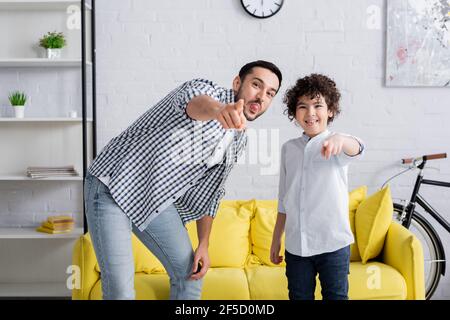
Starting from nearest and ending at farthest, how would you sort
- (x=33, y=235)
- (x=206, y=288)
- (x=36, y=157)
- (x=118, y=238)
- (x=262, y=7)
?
(x=118, y=238) → (x=206, y=288) → (x=33, y=235) → (x=262, y=7) → (x=36, y=157)

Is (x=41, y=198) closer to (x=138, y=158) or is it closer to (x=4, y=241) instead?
(x=4, y=241)

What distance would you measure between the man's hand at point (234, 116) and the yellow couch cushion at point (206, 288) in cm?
128

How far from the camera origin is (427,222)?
3.21m

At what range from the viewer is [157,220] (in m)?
1.80

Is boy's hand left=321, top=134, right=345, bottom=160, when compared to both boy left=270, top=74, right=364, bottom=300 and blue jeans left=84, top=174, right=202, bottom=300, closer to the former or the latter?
boy left=270, top=74, right=364, bottom=300

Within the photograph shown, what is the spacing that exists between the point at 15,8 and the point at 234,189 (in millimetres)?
1483

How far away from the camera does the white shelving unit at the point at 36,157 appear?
3309 mm

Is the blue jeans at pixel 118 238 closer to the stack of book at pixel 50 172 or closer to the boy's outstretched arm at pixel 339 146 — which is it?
the boy's outstretched arm at pixel 339 146

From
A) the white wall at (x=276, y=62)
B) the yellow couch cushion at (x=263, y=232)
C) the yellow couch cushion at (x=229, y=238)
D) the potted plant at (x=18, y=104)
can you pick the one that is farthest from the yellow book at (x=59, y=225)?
the yellow couch cushion at (x=263, y=232)

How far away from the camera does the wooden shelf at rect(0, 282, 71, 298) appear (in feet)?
10.6

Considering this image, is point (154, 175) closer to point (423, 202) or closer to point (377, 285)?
point (377, 285)

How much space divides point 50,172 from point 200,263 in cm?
152

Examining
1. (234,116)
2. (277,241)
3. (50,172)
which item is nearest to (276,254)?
(277,241)
